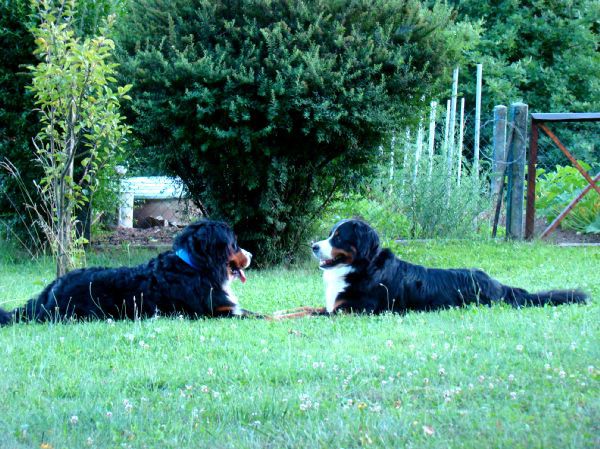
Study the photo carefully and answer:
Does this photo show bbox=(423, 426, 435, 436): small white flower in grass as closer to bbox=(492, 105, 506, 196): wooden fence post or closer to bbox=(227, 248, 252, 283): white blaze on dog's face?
bbox=(227, 248, 252, 283): white blaze on dog's face

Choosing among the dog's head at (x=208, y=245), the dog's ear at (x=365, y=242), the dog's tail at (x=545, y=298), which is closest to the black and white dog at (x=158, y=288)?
the dog's head at (x=208, y=245)

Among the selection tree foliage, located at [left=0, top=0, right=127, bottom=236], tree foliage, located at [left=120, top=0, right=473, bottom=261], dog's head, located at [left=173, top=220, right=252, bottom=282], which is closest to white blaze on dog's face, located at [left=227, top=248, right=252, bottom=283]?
dog's head, located at [left=173, top=220, right=252, bottom=282]

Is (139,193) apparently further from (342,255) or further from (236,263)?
(342,255)

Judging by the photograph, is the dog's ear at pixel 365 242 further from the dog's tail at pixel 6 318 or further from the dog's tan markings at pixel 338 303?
the dog's tail at pixel 6 318

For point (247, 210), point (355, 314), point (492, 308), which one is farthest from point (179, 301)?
point (247, 210)

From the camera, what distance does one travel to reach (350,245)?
7.50 m

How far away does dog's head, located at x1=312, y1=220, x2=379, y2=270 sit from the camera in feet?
24.6

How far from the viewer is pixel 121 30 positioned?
35.9 ft

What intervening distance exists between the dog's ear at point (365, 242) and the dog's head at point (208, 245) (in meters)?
1.13

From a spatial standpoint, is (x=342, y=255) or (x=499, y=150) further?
(x=499, y=150)

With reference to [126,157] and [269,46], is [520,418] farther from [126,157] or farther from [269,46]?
[126,157]

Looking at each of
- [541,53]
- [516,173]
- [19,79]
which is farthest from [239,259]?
[541,53]

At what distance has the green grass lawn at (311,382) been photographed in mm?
4020

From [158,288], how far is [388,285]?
Answer: 206 cm
